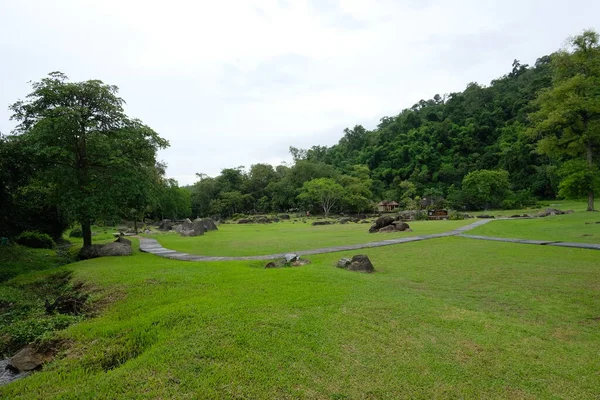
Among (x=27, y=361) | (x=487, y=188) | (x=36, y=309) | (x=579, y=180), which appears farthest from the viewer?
(x=487, y=188)

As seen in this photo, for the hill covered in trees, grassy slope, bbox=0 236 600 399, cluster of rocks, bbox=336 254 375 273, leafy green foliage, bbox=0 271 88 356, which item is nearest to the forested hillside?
the hill covered in trees

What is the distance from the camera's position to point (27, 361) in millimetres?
4156

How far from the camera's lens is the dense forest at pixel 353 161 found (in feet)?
39.2

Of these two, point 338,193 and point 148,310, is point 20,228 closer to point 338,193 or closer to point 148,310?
point 148,310

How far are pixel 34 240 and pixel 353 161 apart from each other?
78.9m

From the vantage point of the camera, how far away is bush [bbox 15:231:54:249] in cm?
1587

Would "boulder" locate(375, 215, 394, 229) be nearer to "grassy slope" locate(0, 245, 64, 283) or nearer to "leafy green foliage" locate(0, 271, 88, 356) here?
"leafy green foliage" locate(0, 271, 88, 356)

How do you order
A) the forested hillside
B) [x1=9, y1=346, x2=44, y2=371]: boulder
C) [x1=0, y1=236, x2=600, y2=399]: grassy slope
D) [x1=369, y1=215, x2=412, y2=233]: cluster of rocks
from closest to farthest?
[x1=0, y1=236, x2=600, y2=399]: grassy slope → [x1=9, y1=346, x2=44, y2=371]: boulder → [x1=369, y1=215, x2=412, y2=233]: cluster of rocks → the forested hillside

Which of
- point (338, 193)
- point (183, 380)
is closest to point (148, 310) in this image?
point (183, 380)

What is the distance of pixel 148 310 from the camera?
16.8ft

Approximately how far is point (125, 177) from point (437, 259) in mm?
11949

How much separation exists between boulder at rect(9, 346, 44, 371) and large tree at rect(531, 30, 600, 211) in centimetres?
3015

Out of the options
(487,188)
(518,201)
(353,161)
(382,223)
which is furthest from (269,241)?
(353,161)

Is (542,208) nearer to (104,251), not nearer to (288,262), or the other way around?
(288,262)
